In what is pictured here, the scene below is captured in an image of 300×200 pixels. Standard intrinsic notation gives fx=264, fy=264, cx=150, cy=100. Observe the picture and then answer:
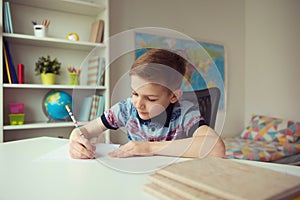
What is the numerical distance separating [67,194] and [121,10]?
190cm

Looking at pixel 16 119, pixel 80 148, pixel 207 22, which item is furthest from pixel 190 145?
pixel 207 22

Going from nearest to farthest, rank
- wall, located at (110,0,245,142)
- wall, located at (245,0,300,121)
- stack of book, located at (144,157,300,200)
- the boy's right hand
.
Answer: stack of book, located at (144,157,300,200)
the boy's right hand
wall, located at (110,0,245,142)
wall, located at (245,0,300,121)

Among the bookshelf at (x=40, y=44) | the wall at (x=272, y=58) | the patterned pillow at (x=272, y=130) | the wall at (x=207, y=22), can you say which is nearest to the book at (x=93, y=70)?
the bookshelf at (x=40, y=44)

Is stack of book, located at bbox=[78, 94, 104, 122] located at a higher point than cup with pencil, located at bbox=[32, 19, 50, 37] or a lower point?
lower

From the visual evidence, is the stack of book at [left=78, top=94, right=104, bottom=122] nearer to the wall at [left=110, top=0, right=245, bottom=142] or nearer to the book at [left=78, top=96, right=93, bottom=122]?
the book at [left=78, top=96, right=93, bottom=122]

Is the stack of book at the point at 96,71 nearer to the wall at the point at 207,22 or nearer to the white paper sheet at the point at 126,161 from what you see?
the white paper sheet at the point at 126,161

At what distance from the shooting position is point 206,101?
516 millimetres

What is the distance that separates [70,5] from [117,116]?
146cm

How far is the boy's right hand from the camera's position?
1.93 feet

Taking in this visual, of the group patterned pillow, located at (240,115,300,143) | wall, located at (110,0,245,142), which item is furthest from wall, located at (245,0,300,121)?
patterned pillow, located at (240,115,300,143)

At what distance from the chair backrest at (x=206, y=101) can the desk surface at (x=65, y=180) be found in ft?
0.54

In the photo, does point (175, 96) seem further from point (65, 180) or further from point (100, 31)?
point (100, 31)

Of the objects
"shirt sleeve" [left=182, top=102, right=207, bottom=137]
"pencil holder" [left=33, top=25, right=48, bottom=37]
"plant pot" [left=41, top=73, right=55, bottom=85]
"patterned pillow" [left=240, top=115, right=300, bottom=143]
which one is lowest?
"patterned pillow" [left=240, top=115, right=300, bottom=143]

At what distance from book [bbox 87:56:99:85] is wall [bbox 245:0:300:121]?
257cm
